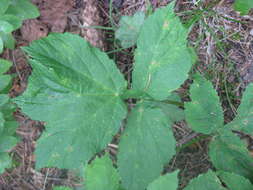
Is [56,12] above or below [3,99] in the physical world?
above

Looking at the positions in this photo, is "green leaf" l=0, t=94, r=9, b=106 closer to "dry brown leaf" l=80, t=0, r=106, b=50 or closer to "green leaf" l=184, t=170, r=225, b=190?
"dry brown leaf" l=80, t=0, r=106, b=50

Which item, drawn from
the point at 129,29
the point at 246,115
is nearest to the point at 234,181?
the point at 246,115

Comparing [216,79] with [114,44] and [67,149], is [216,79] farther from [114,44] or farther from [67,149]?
[67,149]

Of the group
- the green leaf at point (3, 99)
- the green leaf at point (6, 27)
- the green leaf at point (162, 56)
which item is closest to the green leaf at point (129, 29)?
the green leaf at point (162, 56)

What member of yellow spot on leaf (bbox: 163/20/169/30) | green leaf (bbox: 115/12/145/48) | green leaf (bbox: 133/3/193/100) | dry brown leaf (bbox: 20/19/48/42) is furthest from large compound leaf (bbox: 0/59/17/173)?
yellow spot on leaf (bbox: 163/20/169/30)

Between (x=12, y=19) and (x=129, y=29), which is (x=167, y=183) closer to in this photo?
(x=129, y=29)

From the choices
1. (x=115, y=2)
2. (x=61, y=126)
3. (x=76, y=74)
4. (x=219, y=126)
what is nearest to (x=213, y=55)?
(x=219, y=126)

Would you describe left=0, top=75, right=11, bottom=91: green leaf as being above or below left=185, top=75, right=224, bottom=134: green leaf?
above
